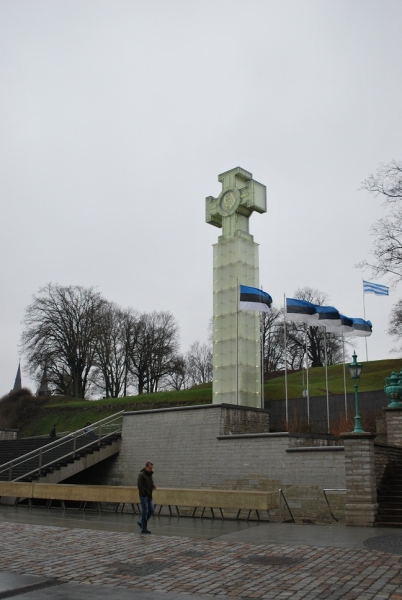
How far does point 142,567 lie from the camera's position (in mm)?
9117

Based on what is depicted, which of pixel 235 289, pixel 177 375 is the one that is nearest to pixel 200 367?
pixel 177 375

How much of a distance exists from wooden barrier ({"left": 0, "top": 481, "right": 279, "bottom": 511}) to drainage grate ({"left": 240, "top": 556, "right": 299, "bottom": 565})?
571 cm

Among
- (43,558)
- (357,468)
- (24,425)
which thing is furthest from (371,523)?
(24,425)

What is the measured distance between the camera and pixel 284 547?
10.9 meters

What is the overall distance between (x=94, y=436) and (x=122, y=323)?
124ft

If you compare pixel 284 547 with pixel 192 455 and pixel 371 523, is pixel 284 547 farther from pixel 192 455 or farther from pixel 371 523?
pixel 192 455

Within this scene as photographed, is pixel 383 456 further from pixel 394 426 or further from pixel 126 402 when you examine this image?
pixel 126 402

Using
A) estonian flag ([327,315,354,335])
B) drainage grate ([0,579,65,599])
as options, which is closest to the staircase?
drainage grate ([0,579,65,599])

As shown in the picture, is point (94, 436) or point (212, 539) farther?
point (94, 436)

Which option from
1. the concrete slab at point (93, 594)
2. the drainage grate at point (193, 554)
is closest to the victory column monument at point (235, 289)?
the drainage grate at point (193, 554)

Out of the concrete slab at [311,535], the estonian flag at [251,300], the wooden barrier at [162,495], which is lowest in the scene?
the concrete slab at [311,535]

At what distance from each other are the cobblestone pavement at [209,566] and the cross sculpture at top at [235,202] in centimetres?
2196

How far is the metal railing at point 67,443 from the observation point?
76.4 ft

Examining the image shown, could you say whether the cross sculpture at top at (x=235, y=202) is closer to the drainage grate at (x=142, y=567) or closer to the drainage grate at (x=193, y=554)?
the drainage grate at (x=193, y=554)
